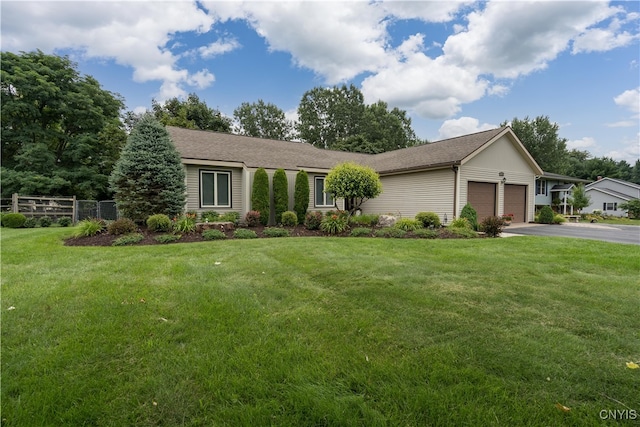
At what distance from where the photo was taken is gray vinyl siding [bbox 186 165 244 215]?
11906 millimetres

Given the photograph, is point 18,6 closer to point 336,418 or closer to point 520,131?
point 336,418

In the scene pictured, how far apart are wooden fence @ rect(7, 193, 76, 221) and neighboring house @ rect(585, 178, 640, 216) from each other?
39.7m

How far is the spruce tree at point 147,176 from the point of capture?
32.0 ft

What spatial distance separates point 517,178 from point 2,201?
88.0 feet

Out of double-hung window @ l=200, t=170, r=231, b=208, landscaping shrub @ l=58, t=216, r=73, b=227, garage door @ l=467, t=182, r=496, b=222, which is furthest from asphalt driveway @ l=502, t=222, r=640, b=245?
landscaping shrub @ l=58, t=216, r=73, b=227

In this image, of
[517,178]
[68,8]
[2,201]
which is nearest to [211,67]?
[68,8]

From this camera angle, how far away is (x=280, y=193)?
12.6 metres

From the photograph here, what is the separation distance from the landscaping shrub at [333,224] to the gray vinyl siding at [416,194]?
5221mm

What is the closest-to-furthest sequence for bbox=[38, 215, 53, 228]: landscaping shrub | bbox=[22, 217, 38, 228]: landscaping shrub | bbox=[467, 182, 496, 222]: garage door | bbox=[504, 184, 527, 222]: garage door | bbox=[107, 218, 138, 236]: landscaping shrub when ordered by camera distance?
bbox=[107, 218, 138, 236]: landscaping shrub < bbox=[22, 217, 38, 228]: landscaping shrub < bbox=[38, 215, 53, 228]: landscaping shrub < bbox=[467, 182, 496, 222]: garage door < bbox=[504, 184, 527, 222]: garage door

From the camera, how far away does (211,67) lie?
14.8 m

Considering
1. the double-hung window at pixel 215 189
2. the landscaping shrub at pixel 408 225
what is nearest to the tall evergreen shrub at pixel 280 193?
the double-hung window at pixel 215 189

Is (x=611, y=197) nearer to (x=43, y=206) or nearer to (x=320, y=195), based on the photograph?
(x=320, y=195)

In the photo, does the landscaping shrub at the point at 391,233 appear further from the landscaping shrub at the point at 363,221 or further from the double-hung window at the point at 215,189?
the double-hung window at the point at 215,189

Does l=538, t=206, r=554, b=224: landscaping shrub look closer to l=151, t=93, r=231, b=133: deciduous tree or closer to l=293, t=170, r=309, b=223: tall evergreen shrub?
l=293, t=170, r=309, b=223: tall evergreen shrub
